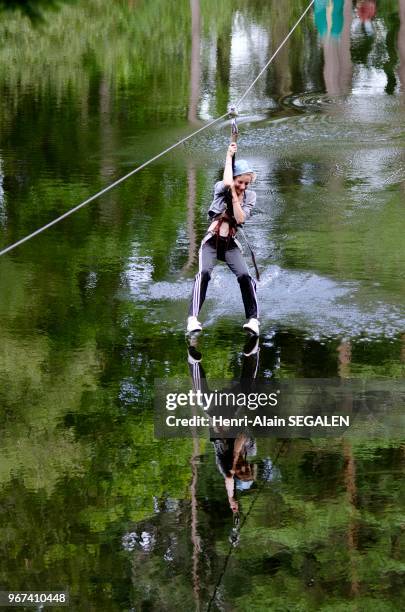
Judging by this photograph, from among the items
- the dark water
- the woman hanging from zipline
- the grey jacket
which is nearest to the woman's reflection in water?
the dark water

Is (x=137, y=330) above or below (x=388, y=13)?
below

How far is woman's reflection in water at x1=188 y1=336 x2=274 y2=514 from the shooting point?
7898mm

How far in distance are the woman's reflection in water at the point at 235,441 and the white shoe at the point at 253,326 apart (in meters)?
0.30

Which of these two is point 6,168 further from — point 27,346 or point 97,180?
point 27,346

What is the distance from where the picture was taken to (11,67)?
26.7 m

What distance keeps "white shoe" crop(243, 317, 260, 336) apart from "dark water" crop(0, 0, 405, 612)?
0.40ft

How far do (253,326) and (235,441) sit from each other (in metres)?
2.22

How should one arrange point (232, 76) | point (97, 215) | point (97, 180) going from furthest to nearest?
1. point (232, 76)
2. point (97, 180)
3. point (97, 215)

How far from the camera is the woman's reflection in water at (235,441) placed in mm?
7898

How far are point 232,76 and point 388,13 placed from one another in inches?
391

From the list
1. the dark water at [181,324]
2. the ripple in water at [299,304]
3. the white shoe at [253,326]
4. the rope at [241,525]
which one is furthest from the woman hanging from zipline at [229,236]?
the rope at [241,525]

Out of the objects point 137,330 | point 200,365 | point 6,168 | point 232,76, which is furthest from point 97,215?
point 232,76

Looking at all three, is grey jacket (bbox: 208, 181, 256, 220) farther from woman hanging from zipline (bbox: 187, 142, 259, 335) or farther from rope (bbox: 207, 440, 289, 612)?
rope (bbox: 207, 440, 289, 612)

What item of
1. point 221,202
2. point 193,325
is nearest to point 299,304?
point 193,325
